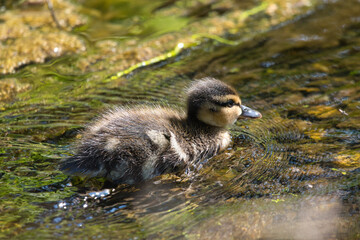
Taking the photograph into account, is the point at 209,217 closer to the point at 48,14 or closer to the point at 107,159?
the point at 107,159

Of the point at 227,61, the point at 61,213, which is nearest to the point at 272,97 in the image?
the point at 227,61

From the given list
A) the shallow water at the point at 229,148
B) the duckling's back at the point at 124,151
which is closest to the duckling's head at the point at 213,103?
the shallow water at the point at 229,148

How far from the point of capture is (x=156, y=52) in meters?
4.83

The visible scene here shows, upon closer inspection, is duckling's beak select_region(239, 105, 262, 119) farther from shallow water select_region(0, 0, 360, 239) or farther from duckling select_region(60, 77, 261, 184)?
shallow water select_region(0, 0, 360, 239)

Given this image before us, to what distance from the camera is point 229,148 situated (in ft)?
11.0

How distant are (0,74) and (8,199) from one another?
2093 millimetres

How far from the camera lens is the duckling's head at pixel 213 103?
10.9 ft

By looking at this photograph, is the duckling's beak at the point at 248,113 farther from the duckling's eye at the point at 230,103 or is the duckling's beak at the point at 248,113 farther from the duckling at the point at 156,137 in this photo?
the duckling's eye at the point at 230,103

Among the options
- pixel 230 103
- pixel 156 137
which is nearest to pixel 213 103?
pixel 230 103

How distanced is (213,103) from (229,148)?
324 millimetres

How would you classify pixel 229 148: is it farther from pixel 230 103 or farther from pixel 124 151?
pixel 124 151

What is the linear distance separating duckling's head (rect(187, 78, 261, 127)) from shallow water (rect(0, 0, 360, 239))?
20 centimetres

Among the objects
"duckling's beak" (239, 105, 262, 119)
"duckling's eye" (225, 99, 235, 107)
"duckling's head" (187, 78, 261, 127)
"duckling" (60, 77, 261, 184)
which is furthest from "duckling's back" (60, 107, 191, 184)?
"duckling's beak" (239, 105, 262, 119)

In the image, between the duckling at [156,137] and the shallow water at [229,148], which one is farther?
the duckling at [156,137]
